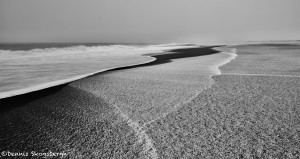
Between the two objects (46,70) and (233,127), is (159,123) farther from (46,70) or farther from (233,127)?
(46,70)

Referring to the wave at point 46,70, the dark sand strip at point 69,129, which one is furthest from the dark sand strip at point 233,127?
the wave at point 46,70

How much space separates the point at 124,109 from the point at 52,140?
1280 mm

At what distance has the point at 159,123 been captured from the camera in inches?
111

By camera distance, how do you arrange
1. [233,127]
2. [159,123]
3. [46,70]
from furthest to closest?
1. [46,70]
2. [159,123]
3. [233,127]

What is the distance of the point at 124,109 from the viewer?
3434 mm

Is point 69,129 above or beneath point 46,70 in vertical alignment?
beneath

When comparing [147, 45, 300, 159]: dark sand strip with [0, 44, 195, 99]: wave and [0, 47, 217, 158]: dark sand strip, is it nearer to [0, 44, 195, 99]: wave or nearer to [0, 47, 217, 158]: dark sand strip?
[0, 47, 217, 158]: dark sand strip

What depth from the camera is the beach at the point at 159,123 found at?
2162 mm

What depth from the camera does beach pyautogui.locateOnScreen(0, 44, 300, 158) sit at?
2162mm

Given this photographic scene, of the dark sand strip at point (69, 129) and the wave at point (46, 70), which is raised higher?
the wave at point (46, 70)

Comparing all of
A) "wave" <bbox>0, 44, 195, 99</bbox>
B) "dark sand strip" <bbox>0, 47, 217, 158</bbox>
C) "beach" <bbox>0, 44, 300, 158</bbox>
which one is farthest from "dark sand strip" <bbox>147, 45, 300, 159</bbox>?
"wave" <bbox>0, 44, 195, 99</bbox>

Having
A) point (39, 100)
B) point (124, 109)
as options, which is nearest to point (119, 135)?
point (124, 109)

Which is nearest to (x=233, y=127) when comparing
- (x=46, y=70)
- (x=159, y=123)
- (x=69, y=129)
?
(x=159, y=123)

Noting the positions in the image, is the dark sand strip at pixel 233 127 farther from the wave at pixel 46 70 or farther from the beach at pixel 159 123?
the wave at pixel 46 70
